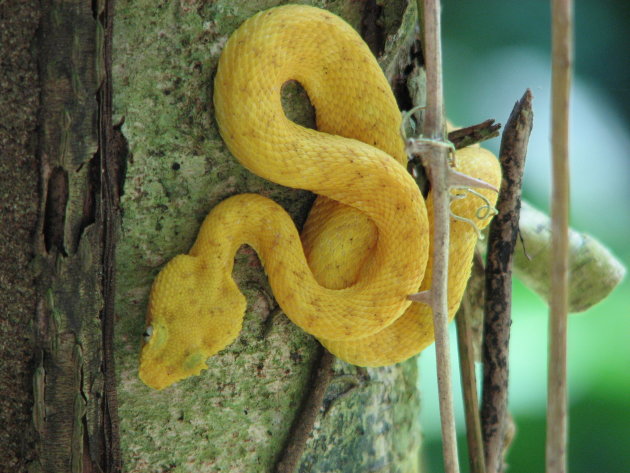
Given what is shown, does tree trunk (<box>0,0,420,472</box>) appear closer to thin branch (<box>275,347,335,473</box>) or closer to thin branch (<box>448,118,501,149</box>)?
thin branch (<box>275,347,335,473</box>)

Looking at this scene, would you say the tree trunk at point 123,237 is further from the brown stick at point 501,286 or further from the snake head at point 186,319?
the brown stick at point 501,286

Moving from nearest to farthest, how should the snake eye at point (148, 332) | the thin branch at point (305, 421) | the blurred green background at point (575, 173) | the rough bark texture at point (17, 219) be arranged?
the rough bark texture at point (17, 219)
the snake eye at point (148, 332)
the thin branch at point (305, 421)
the blurred green background at point (575, 173)

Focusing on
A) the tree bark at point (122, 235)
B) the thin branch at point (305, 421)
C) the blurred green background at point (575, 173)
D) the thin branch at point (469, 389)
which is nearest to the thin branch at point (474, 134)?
the tree bark at point (122, 235)

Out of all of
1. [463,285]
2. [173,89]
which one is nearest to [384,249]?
[463,285]

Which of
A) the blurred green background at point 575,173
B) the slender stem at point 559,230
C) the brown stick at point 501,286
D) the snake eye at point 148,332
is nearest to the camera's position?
the slender stem at point 559,230

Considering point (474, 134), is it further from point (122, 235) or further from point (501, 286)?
point (122, 235)
